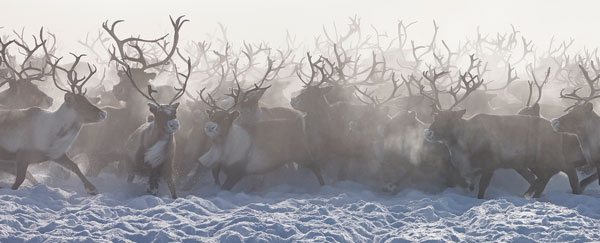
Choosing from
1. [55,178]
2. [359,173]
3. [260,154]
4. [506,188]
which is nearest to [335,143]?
[359,173]

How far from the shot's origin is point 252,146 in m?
8.41

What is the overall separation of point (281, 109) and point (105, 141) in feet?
10.1

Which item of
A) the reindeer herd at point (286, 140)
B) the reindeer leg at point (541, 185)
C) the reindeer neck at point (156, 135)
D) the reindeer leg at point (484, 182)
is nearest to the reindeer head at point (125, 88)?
the reindeer herd at point (286, 140)

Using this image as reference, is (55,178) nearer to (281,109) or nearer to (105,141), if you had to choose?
(105,141)

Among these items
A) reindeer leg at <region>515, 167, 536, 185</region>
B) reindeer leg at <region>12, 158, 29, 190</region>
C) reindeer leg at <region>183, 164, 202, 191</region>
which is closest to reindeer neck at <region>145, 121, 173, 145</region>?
reindeer leg at <region>183, 164, 202, 191</region>

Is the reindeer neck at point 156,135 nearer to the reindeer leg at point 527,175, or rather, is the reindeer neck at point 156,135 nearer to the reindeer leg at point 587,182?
the reindeer leg at point 527,175

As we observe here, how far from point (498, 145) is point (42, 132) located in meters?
5.93

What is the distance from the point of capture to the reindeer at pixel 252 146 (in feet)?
26.9

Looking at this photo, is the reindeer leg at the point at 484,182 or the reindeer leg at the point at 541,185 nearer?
the reindeer leg at the point at 484,182

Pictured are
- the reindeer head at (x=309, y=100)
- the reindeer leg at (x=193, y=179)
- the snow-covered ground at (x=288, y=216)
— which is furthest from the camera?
the reindeer head at (x=309, y=100)

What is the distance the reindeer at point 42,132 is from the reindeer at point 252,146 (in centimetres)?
159

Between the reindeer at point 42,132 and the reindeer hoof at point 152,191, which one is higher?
the reindeer at point 42,132

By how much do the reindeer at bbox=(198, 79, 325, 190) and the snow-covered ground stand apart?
0.41m

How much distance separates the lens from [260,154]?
8.42m
